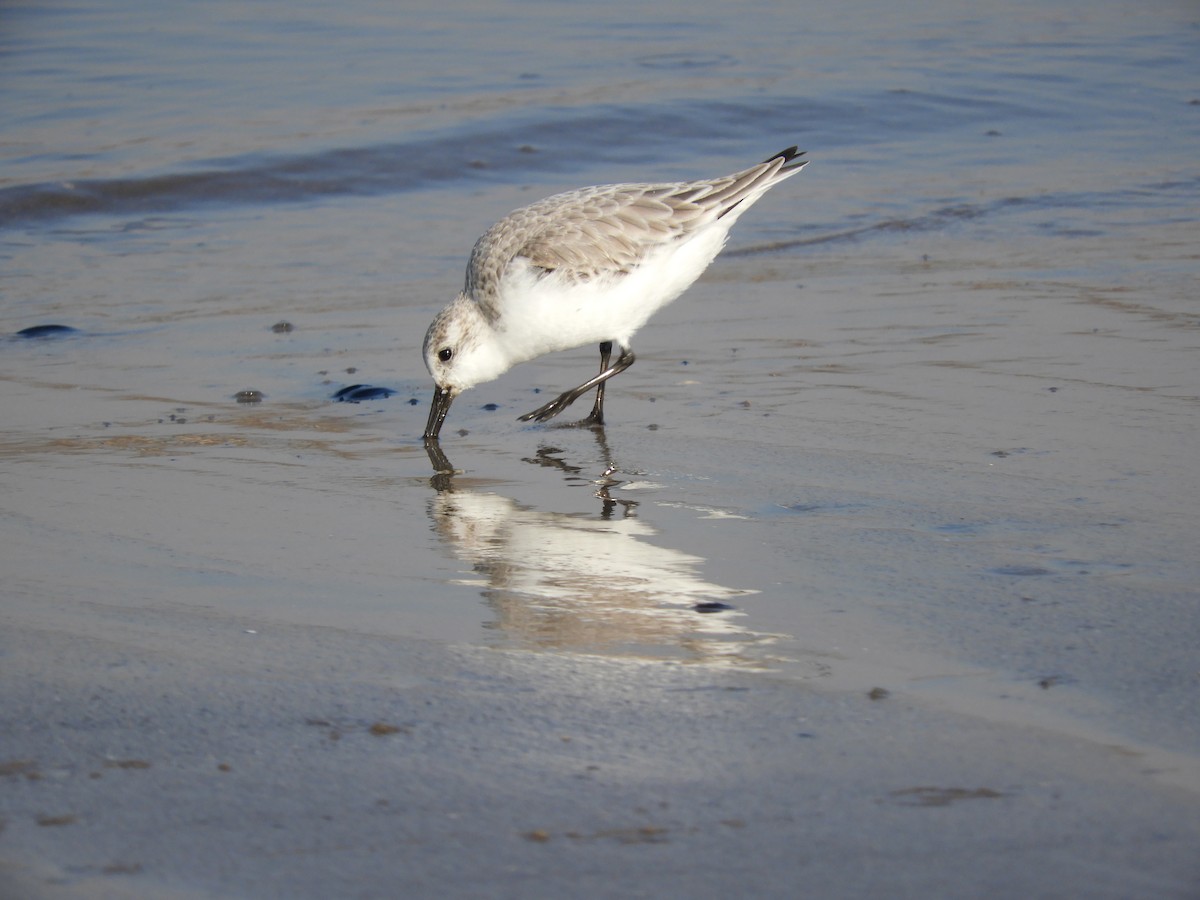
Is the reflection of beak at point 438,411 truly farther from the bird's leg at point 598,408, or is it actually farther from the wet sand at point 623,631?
the bird's leg at point 598,408

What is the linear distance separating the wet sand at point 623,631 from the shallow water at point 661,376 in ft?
0.08

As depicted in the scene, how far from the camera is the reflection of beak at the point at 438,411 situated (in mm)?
5469

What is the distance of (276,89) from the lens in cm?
1327

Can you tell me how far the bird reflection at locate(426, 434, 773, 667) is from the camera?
128 inches

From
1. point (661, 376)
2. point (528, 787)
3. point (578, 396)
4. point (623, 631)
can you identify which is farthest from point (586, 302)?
point (528, 787)

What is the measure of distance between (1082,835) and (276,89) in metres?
12.2

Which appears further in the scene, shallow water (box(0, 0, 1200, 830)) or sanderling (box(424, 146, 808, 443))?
sanderling (box(424, 146, 808, 443))

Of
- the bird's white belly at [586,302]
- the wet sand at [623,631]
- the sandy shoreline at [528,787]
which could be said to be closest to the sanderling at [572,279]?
the bird's white belly at [586,302]

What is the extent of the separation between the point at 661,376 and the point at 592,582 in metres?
2.62

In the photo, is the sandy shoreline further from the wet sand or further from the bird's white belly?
the bird's white belly

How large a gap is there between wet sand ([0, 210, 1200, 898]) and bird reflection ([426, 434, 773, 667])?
0.05ft

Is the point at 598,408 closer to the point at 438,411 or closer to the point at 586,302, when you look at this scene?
the point at 586,302

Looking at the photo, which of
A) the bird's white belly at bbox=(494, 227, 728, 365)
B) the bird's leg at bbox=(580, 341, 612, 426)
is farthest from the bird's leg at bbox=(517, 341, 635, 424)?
the bird's white belly at bbox=(494, 227, 728, 365)

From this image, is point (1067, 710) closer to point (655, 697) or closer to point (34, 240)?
point (655, 697)
